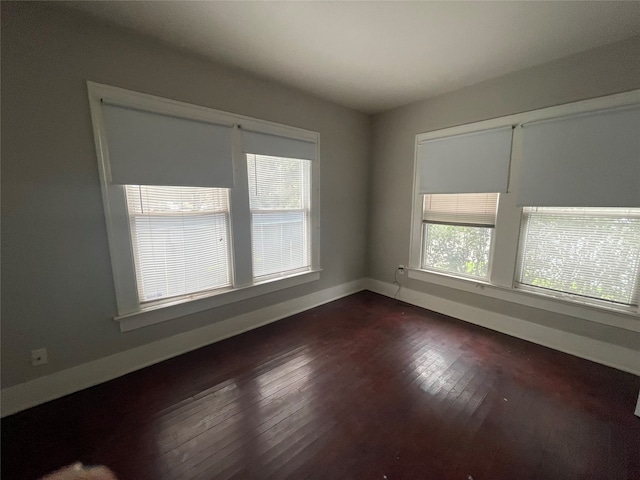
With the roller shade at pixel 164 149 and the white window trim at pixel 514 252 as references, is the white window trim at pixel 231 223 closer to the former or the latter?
the roller shade at pixel 164 149

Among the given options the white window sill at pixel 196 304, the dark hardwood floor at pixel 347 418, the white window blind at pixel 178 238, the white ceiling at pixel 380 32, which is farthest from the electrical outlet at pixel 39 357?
the white ceiling at pixel 380 32

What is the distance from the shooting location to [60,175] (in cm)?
178

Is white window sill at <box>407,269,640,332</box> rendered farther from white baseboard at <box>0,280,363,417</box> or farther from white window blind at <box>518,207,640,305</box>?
white baseboard at <box>0,280,363,417</box>

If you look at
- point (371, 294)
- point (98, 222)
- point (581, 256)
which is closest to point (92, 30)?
point (98, 222)

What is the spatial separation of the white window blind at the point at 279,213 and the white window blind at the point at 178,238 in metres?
0.35

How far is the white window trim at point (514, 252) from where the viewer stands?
2.16 m

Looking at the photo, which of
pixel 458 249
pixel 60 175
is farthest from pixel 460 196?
pixel 60 175

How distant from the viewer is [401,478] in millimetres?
1338

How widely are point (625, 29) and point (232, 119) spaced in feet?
10.4

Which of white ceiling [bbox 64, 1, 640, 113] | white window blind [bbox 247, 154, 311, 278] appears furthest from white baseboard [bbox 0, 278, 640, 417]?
white ceiling [bbox 64, 1, 640, 113]

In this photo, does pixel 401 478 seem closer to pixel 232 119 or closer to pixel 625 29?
pixel 232 119

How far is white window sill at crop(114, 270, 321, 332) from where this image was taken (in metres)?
2.14

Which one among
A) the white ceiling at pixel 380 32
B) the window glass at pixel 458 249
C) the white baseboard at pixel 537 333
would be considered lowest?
the white baseboard at pixel 537 333

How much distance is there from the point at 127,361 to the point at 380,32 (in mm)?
3326
